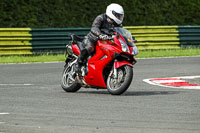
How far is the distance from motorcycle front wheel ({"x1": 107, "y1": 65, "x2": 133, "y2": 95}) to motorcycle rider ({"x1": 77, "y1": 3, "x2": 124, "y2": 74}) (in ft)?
2.20

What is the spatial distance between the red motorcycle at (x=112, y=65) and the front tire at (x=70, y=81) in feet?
0.65

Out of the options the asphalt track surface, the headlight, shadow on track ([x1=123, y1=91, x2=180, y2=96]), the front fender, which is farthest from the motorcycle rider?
shadow on track ([x1=123, y1=91, x2=180, y2=96])

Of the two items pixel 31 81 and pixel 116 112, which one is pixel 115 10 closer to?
pixel 116 112

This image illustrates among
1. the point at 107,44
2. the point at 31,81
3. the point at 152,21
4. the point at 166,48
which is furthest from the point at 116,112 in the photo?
the point at 152,21

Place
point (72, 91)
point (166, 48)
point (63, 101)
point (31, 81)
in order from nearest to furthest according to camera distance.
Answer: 1. point (63, 101)
2. point (72, 91)
3. point (31, 81)
4. point (166, 48)

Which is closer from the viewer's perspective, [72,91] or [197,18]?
[72,91]

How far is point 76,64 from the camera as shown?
1182 centimetres

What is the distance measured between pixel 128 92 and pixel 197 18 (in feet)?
69.0

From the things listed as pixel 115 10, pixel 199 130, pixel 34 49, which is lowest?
pixel 34 49

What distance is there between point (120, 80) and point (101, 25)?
3.86ft

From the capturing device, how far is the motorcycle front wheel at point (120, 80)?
1076cm

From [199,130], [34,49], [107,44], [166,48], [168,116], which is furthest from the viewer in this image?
[166,48]

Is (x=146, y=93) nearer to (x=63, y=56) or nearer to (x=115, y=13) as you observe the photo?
(x=115, y=13)

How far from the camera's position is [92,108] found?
30.7ft
